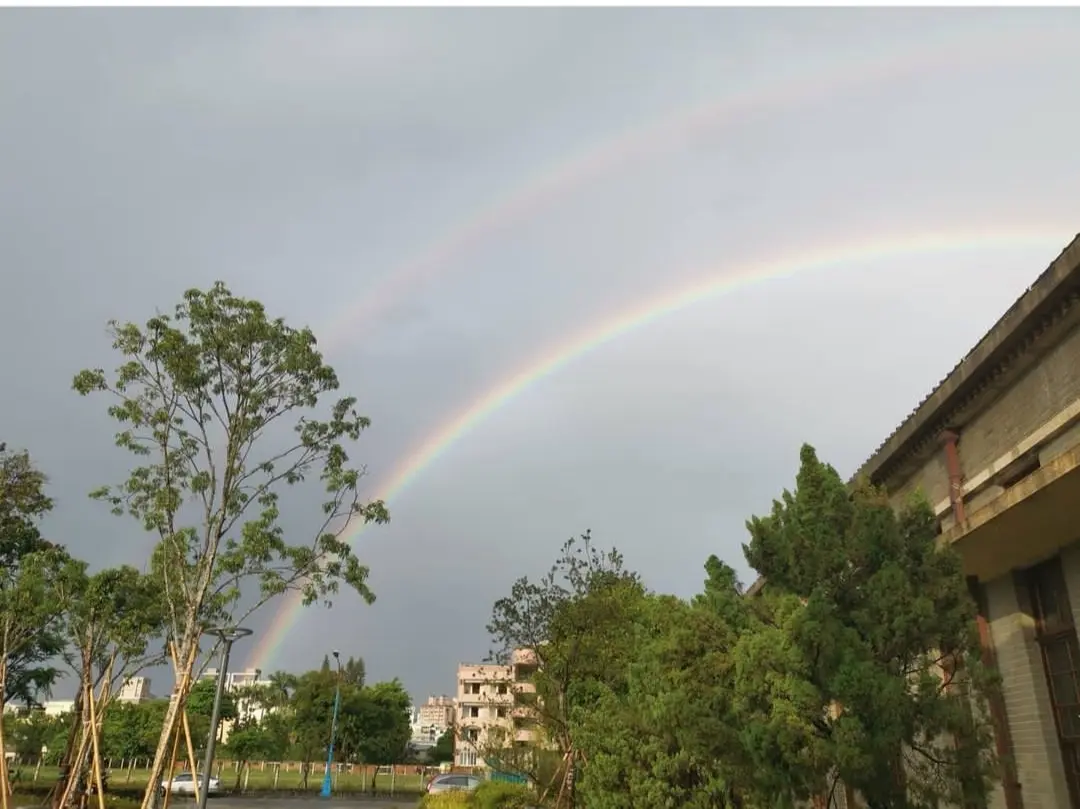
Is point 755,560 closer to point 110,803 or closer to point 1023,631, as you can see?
point 1023,631

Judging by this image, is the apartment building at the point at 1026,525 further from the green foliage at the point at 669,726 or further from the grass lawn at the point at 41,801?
the grass lawn at the point at 41,801

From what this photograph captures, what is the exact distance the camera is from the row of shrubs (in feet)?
76.4

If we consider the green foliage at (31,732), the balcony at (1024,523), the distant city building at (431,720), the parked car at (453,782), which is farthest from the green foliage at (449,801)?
the distant city building at (431,720)

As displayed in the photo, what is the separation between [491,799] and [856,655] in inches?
736

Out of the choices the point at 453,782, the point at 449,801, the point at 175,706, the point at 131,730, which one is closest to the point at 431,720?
the point at 131,730

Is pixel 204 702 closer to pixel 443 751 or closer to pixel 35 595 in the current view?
pixel 35 595

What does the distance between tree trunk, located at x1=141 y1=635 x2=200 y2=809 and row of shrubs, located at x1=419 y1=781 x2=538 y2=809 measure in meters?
12.1

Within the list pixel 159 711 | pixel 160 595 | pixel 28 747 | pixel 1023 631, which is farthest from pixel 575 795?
pixel 28 747

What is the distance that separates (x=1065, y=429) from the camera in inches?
421

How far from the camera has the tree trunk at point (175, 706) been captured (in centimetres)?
1305

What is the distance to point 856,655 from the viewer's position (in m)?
7.76

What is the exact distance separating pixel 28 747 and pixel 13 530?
52575 mm

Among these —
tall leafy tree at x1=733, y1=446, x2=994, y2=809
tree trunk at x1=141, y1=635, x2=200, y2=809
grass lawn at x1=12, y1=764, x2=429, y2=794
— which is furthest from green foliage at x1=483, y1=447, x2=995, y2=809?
grass lawn at x1=12, y1=764, x2=429, y2=794

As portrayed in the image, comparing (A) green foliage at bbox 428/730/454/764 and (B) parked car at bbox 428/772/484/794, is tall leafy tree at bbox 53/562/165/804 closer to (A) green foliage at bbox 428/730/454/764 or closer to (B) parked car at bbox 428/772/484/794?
(B) parked car at bbox 428/772/484/794
